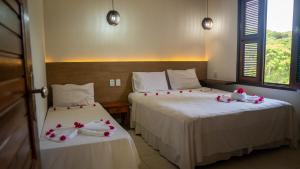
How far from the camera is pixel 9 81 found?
0.75 m

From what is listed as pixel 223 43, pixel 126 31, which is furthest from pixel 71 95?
pixel 223 43

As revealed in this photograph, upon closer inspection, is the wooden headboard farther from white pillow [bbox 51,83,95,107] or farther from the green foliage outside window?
the green foliage outside window

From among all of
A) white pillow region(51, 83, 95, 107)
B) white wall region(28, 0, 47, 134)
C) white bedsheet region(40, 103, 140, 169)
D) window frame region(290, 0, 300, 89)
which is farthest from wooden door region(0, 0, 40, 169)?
window frame region(290, 0, 300, 89)

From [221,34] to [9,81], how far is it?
4.14 meters

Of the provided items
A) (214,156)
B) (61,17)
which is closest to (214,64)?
(214,156)

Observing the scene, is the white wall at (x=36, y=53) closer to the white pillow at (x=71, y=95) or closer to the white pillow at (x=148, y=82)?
the white pillow at (x=71, y=95)

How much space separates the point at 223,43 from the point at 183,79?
1015 millimetres

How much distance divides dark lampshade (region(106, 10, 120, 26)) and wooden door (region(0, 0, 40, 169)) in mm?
2839

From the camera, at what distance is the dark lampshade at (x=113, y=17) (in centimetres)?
372

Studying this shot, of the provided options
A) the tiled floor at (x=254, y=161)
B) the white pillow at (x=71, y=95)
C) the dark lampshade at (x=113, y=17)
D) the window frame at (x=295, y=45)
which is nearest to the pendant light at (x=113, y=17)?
the dark lampshade at (x=113, y=17)

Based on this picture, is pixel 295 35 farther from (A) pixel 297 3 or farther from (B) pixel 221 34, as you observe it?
(B) pixel 221 34

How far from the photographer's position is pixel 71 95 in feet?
11.4

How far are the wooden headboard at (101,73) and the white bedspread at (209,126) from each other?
95cm

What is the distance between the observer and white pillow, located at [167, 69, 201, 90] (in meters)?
4.30
